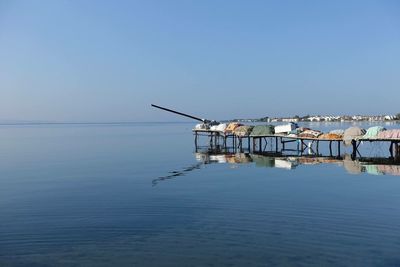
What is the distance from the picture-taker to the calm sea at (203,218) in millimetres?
10914

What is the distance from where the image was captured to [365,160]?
113 ft

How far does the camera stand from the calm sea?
1091cm

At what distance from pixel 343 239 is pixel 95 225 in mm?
7310

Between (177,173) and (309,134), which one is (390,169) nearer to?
(177,173)

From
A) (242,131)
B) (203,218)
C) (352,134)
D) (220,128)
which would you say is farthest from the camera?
(220,128)

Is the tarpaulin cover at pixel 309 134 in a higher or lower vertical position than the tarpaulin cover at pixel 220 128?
lower

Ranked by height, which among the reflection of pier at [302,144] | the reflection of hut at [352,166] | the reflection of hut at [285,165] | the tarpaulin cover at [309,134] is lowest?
the reflection of hut at [352,166]

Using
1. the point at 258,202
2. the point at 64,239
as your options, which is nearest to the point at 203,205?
the point at 258,202

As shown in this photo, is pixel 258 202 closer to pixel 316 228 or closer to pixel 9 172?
pixel 316 228

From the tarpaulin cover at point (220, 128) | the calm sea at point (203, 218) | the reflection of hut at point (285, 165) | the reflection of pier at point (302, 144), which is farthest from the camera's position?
the tarpaulin cover at point (220, 128)

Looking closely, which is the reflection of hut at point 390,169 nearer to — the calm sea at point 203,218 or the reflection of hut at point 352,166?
the calm sea at point 203,218

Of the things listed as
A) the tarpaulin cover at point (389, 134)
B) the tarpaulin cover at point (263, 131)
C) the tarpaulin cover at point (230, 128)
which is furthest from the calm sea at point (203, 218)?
the tarpaulin cover at point (230, 128)

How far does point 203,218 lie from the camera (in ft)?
49.0

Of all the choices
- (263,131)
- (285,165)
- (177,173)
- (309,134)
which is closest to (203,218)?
(177,173)
